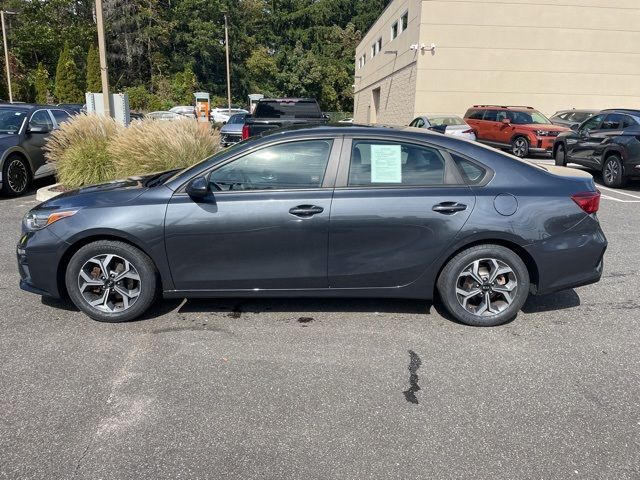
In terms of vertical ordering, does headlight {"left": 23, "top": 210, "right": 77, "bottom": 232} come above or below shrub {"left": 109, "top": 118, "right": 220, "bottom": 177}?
below

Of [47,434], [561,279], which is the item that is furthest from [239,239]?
[561,279]

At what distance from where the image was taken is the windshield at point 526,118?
57.8ft

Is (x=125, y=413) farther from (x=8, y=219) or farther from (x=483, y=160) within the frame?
(x=8, y=219)

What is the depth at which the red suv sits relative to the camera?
16.6 metres

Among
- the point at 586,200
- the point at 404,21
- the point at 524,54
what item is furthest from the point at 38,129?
the point at 404,21

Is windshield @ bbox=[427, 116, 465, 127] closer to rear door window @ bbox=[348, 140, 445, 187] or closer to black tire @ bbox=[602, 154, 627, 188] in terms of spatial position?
black tire @ bbox=[602, 154, 627, 188]

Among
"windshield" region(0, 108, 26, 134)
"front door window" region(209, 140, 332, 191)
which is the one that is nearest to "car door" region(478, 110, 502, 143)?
"windshield" region(0, 108, 26, 134)

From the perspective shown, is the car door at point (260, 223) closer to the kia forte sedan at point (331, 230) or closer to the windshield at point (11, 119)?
the kia forte sedan at point (331, 230)

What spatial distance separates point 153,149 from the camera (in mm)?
8516

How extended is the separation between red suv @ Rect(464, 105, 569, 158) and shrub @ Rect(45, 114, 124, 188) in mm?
12979

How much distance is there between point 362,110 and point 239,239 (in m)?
40.8

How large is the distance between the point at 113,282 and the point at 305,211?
1658 mm

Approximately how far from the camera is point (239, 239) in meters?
3.95

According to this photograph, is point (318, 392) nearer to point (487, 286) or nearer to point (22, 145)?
point (487, 286)
